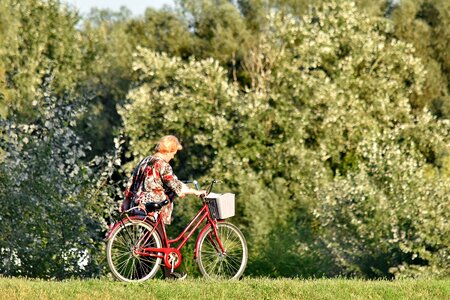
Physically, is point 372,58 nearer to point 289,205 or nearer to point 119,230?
point 289,205

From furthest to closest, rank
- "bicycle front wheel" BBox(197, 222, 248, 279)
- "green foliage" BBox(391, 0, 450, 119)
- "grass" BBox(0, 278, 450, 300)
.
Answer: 1. "green foliage" BBox(391, 0, 450, 119)
2. "bicycle front wheel" BBox(197, 222, 248, 279)
3. "grass" BBox(0, 278, 450, 300)

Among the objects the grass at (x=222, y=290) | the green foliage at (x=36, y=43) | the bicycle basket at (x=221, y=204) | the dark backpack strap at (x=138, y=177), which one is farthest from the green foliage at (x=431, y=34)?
the dark backpack strap at (x=138, y=177)

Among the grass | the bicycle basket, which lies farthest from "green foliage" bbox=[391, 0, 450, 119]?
the grass

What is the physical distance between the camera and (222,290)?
36.9ft

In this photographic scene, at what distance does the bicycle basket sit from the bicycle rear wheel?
0.75 m

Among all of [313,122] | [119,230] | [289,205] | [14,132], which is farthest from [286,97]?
[119,230]

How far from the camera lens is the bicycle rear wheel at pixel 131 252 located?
38.7 feet

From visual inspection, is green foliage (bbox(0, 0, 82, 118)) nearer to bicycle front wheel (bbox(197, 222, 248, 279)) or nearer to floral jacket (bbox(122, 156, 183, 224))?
bicycle front wheel (bbox(197, 222, 248, 279))

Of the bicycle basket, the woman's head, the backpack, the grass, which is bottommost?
the grass

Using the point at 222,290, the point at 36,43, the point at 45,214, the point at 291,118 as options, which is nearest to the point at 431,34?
the point at 291,118

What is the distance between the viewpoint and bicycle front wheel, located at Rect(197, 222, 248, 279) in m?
12.5

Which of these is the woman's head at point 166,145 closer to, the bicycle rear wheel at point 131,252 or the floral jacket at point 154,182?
the floral jacket at point 154,182

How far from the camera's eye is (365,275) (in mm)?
21656

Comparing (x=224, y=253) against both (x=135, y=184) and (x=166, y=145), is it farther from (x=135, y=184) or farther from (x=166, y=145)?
(x=166, y=145)
